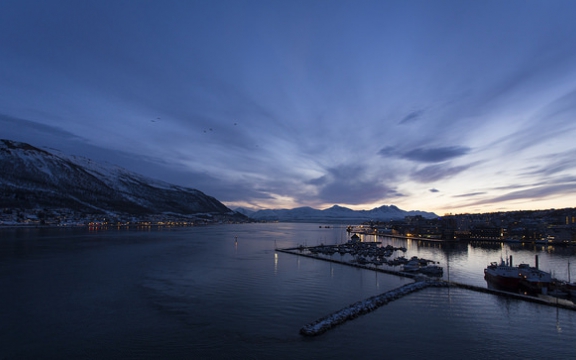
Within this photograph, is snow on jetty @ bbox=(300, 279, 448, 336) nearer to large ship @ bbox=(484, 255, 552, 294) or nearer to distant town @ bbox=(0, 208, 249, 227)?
large ship @ bbox=(484, 255, 552, 294)

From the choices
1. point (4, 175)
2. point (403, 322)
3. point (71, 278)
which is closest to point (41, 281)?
point (71, 278)

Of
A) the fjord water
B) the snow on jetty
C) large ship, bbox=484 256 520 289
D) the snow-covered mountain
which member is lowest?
the fjord water

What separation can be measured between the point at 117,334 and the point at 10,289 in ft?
44.8

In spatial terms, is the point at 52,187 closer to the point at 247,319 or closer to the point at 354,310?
the point at 247,319

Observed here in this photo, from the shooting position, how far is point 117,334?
13.5 meters

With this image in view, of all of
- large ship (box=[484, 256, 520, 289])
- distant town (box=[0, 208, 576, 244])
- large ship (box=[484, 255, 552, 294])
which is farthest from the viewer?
distant town (box=[0, 208, 576, 244])

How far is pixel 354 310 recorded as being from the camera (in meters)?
16.5

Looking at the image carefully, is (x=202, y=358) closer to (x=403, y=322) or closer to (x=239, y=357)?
(x=239, y=357)

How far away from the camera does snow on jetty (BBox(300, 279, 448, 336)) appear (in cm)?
1397

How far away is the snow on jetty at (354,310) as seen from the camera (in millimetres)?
13970

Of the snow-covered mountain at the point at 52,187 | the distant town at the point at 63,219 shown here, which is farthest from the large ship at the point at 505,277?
the snow-covered mountain at the point at 52,187

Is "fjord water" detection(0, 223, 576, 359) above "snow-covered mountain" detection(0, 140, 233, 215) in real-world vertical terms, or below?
below

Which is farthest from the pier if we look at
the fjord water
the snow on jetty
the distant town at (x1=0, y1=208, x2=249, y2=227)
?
the distant town at (x1=0, y1=208, x2=249, y2=227)

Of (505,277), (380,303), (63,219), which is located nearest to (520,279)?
(505,277)
